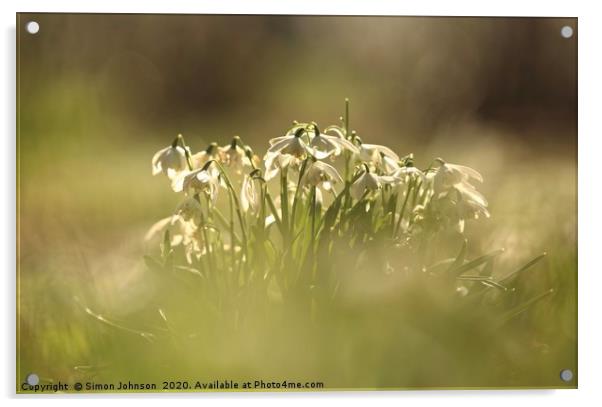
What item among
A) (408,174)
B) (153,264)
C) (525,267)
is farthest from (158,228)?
(525,267)

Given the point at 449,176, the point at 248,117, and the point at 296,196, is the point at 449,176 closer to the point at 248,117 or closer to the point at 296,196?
the point at 296,196

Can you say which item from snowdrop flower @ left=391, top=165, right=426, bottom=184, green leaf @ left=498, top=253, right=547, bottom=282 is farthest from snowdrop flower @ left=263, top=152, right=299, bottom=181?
green leaf @ left=498, top=253, right=547, bottom=282

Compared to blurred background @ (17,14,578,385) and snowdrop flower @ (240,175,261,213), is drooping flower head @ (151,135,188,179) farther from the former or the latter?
snowdrop flower @ (240,175,261,213)

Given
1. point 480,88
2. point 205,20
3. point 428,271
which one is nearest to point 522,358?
point 428,271

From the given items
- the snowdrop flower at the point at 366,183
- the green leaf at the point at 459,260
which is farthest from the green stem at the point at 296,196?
the green leaf at the point at 459,260

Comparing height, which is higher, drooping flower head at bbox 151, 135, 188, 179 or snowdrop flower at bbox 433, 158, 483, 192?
drooping flower head at bbox 151, 135, 188, 179

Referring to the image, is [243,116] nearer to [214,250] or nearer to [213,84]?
[213,84]
